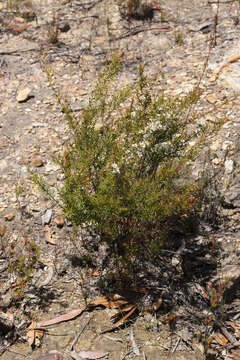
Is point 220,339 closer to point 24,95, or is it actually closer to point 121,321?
point 121,321

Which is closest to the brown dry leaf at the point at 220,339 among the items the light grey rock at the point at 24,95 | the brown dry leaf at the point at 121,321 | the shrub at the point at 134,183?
the brown dry leaf at the point at 121,321

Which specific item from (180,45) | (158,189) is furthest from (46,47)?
(158,189)

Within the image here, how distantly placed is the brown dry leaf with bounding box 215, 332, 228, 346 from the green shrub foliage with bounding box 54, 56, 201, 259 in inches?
30.8

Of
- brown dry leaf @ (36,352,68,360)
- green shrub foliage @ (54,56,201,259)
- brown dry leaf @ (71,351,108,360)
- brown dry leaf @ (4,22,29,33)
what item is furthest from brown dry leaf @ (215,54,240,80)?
brown dry leaf @ (36,352,68,360)

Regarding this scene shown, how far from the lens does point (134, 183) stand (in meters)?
3.85

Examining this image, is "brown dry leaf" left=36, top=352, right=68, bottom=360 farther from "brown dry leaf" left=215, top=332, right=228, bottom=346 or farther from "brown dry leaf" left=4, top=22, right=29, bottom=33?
"brown dry leaf" left=4, top=22, right=29, bottom=33

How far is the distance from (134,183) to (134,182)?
7cm

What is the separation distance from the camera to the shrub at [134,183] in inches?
145

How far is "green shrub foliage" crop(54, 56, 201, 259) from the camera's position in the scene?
12.1ft

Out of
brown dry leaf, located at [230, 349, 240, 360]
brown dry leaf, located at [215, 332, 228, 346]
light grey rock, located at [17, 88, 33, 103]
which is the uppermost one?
light grey rock, located at [17, 88, 33, 103]

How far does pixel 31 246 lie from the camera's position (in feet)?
14.0

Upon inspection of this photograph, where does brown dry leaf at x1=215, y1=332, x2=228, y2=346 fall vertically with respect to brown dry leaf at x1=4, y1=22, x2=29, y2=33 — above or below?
below

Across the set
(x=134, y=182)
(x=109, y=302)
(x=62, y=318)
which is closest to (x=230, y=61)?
(x=134, y=182)

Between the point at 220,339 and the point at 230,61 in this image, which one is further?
the point at 230,61
